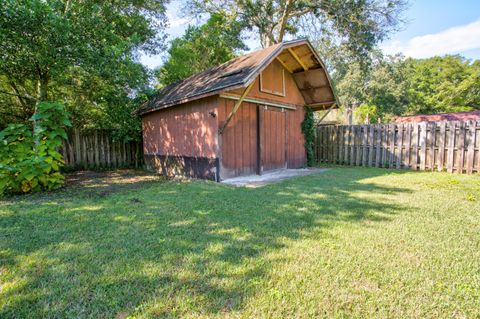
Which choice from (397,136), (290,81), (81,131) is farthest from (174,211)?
(397,136)

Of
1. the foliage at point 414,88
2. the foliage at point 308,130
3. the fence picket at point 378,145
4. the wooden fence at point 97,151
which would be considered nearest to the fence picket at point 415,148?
the fence picket at point 378,145

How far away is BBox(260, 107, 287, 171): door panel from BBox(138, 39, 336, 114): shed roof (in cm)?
162

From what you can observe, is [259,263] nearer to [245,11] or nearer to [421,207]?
[421,207]

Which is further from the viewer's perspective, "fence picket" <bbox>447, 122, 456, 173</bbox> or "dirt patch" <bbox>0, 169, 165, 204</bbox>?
"fence picket" <bbox>447, 122, 456, 173</bbox>

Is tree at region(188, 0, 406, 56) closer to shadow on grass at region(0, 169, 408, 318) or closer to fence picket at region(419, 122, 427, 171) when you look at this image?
fence picket at region(419, 122, 427, 171)

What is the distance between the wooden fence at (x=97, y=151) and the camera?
935 centimetres

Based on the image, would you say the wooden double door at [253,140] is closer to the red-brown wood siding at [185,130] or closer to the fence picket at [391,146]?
the red-brown wood siding at [185,130]

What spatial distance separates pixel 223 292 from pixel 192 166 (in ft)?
19.3

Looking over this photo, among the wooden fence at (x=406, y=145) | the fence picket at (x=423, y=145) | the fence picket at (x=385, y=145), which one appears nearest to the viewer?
the wooden fence at (x=406, y=145)

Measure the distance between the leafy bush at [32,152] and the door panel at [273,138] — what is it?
5.48m

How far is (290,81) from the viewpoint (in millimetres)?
9117

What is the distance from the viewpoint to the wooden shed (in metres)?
6.69

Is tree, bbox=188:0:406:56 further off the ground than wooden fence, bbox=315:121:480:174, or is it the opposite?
tree, bbox=188:0:406:56

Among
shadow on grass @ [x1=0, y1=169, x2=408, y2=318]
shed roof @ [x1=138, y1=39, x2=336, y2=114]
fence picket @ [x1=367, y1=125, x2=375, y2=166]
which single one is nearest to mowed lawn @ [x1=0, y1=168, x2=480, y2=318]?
shadow on grass @ [x1=0, y1=169, x2=408, y2=318]
